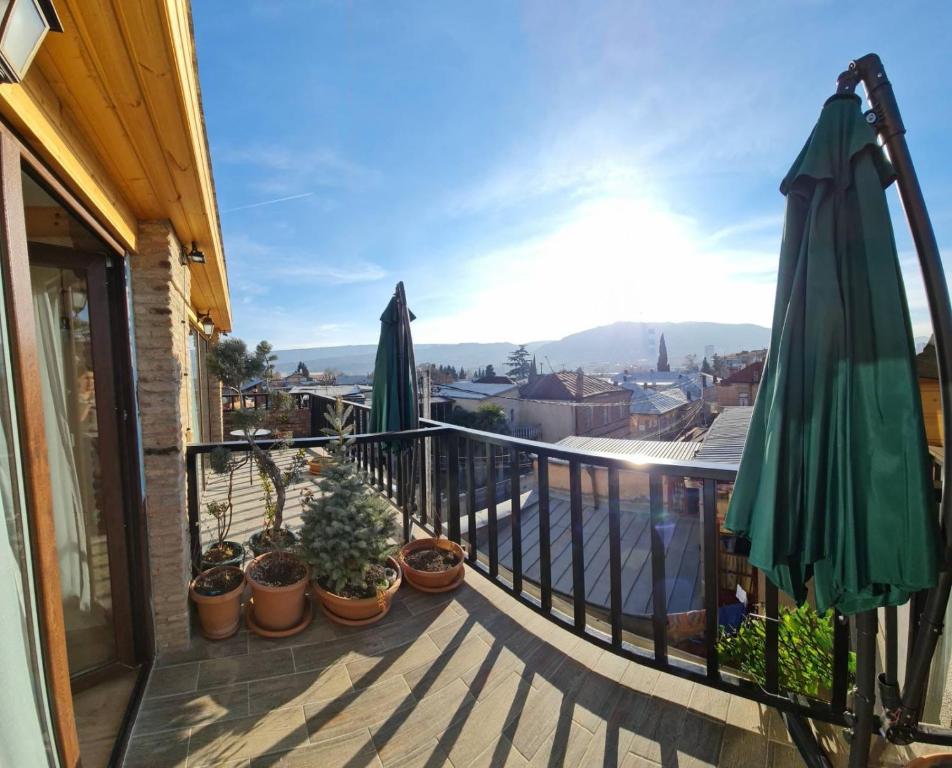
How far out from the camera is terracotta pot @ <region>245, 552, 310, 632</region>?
2.19m

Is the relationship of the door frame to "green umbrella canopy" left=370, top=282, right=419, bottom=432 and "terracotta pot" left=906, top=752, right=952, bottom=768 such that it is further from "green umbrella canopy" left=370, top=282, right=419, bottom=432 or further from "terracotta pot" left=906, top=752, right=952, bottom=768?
"green umbrella canopy" left=370, top=282, right=419, bottom=432

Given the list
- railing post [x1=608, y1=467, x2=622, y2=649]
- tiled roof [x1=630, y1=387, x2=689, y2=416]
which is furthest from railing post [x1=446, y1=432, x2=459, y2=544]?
tiled roof [x1=630, y1=387, x2=689, y2=416]

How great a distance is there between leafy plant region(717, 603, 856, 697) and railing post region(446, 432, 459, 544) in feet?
5.69

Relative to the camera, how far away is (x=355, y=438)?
2699 millimetres

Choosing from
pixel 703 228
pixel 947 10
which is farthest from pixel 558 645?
pixel 703 228

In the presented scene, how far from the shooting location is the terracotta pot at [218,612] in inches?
83.7

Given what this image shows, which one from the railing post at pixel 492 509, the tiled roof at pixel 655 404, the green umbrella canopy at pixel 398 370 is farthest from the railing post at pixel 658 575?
the tiled roof at pixel 655 404

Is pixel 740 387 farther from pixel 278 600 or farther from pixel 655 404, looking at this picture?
pixel 278 600

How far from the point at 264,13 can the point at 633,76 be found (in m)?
2.76

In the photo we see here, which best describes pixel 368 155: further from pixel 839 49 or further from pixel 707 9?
pixel 839 49

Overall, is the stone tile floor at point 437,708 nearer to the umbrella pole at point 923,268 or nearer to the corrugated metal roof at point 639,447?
the umbrella pole at point 923,268

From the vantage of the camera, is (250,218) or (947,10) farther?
(250,218)

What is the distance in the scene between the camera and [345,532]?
2.16 meters

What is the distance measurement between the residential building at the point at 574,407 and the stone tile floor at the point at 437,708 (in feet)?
63.6
